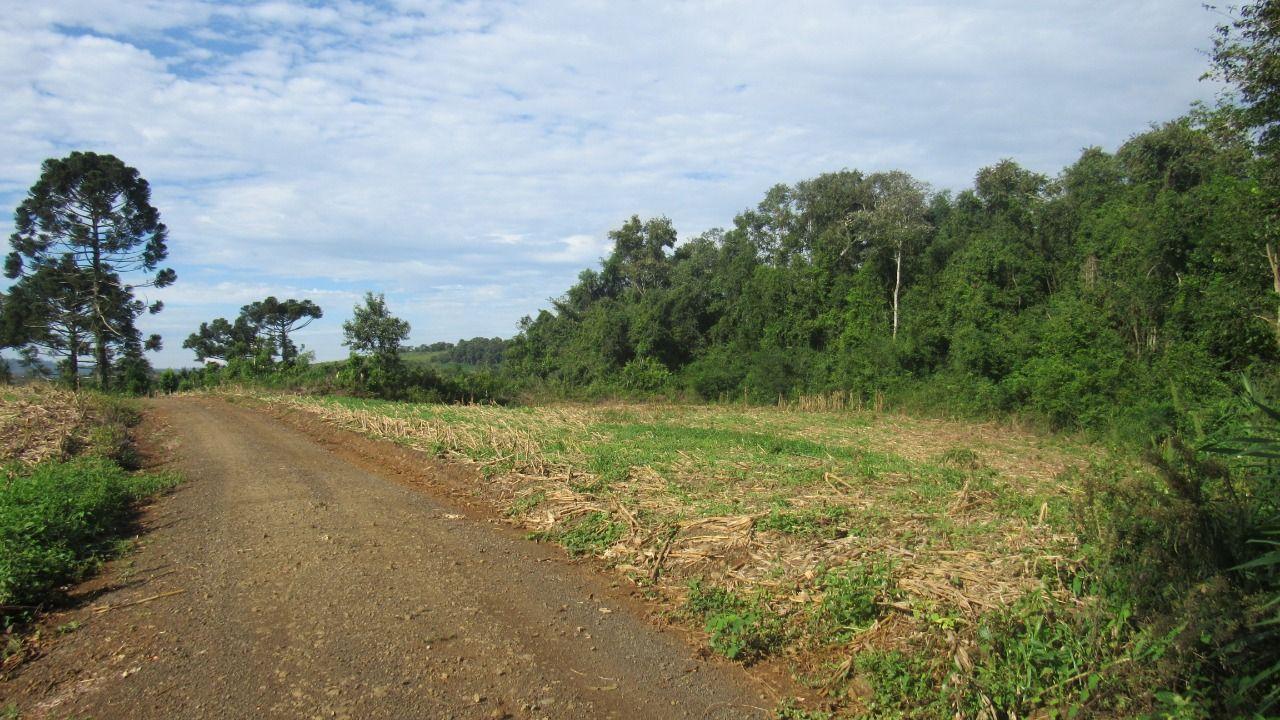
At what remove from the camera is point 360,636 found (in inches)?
166

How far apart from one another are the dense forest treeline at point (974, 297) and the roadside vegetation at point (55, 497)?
34.1ft

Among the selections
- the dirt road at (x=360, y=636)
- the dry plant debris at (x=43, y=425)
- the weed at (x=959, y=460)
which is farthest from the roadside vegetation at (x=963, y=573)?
the dry plant debris at (x=43, y=425)

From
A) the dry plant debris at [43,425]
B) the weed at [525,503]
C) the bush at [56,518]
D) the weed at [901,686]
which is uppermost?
the dry plant debris at [43,425]

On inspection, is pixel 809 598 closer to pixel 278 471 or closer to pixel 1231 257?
pixel 278 471

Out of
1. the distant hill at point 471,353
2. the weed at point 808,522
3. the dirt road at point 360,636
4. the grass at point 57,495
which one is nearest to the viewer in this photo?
the dirt road at point 360,636

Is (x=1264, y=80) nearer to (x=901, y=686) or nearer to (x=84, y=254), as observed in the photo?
(x=901, y=686)

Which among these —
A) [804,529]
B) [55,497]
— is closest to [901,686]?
[804,529]

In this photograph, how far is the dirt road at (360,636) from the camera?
3.58 metres

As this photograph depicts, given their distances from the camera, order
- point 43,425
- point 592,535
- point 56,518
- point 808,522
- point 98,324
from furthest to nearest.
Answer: point 98,324 → point 43,425 → point 592,535 → point 56,518 → point 808,522

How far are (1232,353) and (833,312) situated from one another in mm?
16285

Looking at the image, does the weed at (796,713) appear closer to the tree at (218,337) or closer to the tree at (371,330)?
the tree at (371,330)

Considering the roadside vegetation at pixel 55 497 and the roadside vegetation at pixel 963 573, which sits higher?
the roadside vegetation at pixel 55 497

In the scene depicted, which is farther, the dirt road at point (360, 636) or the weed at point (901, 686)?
the dirt road at point (360, 636)

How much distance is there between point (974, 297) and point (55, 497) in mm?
27393
